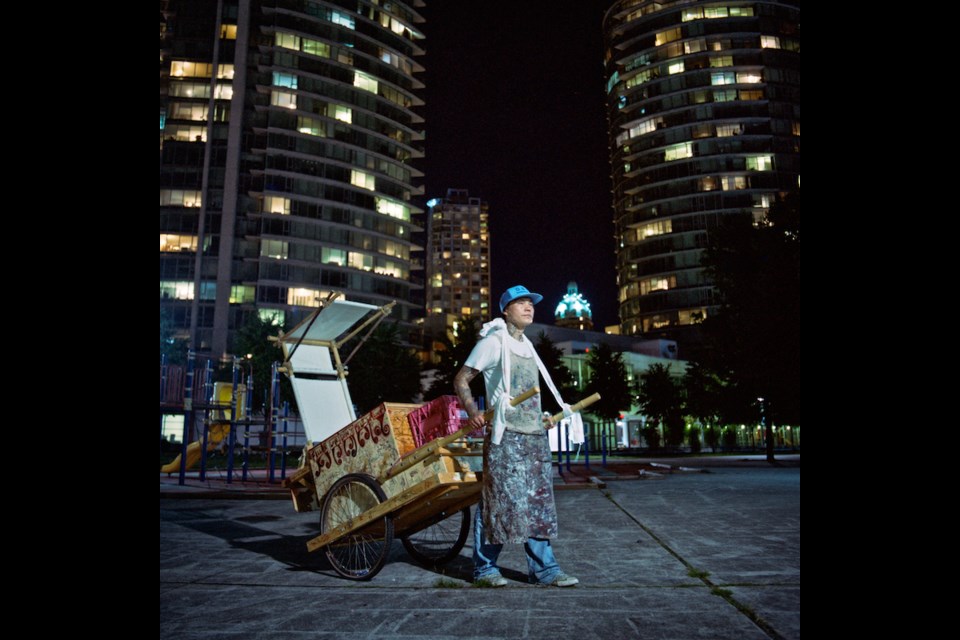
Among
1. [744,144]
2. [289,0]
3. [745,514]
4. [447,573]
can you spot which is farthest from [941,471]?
[744,144]

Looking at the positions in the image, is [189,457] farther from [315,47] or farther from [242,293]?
[315,47]

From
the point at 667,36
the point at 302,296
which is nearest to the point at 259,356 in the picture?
the point at 302,296

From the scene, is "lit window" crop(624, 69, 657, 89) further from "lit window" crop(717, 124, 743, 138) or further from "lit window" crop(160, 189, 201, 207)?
"lit window" crop(160, 189, 201, 207)

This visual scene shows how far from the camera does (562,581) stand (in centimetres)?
423

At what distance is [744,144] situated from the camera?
85000mm

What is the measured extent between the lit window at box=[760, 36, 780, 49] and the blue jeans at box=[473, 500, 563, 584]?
101642mm

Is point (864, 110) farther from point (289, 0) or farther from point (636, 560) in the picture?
point (289, 0)

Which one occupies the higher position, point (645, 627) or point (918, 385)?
point (918, 385)

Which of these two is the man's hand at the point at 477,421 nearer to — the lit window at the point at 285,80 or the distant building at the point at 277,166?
the distant building at the point at 277,166

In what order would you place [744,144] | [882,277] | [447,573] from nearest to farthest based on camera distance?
[882,277]
[447,573]
[744,144]

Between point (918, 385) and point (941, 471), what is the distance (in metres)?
0.20

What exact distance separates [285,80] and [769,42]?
2720 inches

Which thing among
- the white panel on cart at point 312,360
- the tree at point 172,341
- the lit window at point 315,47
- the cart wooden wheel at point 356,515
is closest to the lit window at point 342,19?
the lit window at point 315,47

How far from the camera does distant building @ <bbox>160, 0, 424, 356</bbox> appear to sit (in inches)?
2569
